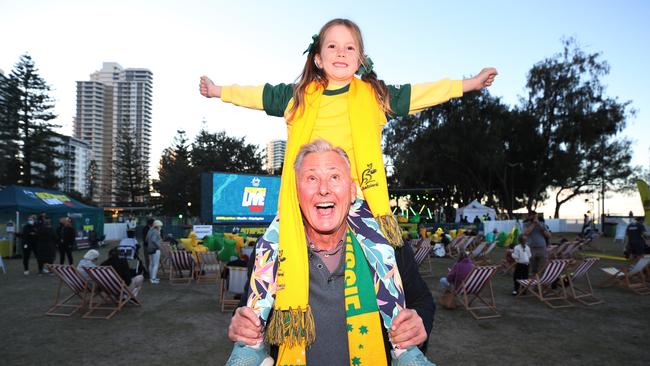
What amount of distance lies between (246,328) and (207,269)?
469 inches

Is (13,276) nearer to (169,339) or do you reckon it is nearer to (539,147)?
(169,339)

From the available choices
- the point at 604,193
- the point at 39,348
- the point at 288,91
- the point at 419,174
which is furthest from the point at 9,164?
the point at 604,193

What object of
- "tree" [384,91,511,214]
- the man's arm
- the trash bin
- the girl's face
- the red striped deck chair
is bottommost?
the trash bin

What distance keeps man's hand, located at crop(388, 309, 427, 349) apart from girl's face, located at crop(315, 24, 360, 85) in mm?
1276

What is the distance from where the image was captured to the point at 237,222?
25.8 m

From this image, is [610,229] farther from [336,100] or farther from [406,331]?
[406,331]

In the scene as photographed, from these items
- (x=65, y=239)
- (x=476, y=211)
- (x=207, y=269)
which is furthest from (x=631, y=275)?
(x=476, y=211)

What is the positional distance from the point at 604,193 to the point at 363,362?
49.7 meters

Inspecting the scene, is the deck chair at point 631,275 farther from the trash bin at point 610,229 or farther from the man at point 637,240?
the trash bin at point 610,229

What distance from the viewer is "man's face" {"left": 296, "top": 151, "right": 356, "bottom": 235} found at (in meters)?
1.86

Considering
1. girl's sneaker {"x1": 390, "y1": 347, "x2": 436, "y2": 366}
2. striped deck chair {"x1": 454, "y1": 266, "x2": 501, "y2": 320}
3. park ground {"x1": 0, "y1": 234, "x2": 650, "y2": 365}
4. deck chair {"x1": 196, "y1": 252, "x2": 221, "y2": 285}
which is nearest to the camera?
girl's sneaker {"x1": 390, "y1": 347, "x2": 436, "y2": 366}

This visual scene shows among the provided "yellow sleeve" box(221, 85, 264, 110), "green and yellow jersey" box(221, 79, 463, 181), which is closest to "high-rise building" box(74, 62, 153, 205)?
"yellow sleeve" box(221, 85, 264, 110)

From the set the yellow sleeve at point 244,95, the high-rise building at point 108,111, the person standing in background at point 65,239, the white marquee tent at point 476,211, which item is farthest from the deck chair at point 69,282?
the high-rise building at point 108,111

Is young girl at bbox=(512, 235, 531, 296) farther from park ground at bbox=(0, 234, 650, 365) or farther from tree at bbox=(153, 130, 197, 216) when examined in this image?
tree at bbox=(153, 130, 197, 216)
